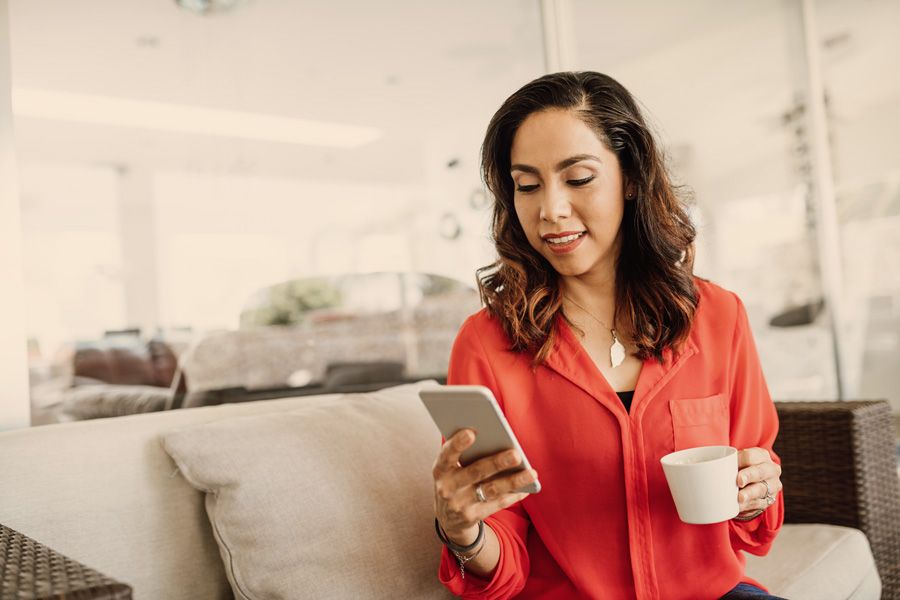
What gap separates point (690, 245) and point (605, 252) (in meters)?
0.22

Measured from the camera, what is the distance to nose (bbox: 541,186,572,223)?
1.22 meters

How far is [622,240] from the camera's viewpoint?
1.41 meters

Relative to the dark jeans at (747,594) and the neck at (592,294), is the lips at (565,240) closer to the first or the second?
the neck at (592,294)

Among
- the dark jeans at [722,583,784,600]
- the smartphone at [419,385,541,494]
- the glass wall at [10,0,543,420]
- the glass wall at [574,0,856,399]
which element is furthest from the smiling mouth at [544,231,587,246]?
the glass wall at [574,0,856,399]

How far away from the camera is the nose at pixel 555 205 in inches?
48.1

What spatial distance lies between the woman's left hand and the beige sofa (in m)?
0.57

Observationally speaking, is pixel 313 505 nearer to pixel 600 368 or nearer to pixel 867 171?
pixel 600 368

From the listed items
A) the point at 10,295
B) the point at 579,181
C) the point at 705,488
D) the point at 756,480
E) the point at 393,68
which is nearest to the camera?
the point at 705,488

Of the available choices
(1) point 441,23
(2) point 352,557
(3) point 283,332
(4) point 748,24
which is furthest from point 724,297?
(4) point 748,24

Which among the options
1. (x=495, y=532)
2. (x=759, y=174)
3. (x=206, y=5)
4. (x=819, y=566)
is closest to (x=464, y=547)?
(x=495, y=532)

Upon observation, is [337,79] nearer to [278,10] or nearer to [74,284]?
[278,10]

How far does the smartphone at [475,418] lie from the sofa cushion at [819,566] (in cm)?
92

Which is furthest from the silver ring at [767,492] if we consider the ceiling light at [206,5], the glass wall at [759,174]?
the glass wall at [759,174]

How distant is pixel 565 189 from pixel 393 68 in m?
1.36
